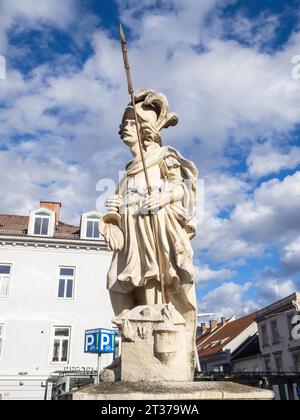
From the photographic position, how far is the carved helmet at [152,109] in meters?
5.50

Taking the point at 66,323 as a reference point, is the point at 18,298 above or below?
above

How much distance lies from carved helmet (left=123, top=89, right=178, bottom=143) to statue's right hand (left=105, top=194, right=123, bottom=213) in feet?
3.81

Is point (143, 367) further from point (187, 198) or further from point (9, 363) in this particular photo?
point (9, 363)

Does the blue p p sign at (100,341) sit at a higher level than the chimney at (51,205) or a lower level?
lower

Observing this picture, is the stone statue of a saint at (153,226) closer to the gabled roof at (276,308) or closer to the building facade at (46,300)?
the building facade at (46,300)

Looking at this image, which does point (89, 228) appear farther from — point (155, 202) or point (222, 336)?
point (222, 336)

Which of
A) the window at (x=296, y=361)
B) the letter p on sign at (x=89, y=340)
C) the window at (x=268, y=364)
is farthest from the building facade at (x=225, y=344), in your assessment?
the letter p on sign at (x=89, y=340)

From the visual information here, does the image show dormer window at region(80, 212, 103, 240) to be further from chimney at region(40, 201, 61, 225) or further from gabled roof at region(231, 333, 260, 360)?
gabled roof at region(231, 333, 260, 360)

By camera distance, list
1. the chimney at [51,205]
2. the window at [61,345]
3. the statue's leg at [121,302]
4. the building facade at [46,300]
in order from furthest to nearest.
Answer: the chimney at [51,205], the window at [61,345], the building facade at [46,300], the statue's leg at [121,302]

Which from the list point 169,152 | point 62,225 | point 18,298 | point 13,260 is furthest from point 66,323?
point 169,152

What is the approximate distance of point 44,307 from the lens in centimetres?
2353
